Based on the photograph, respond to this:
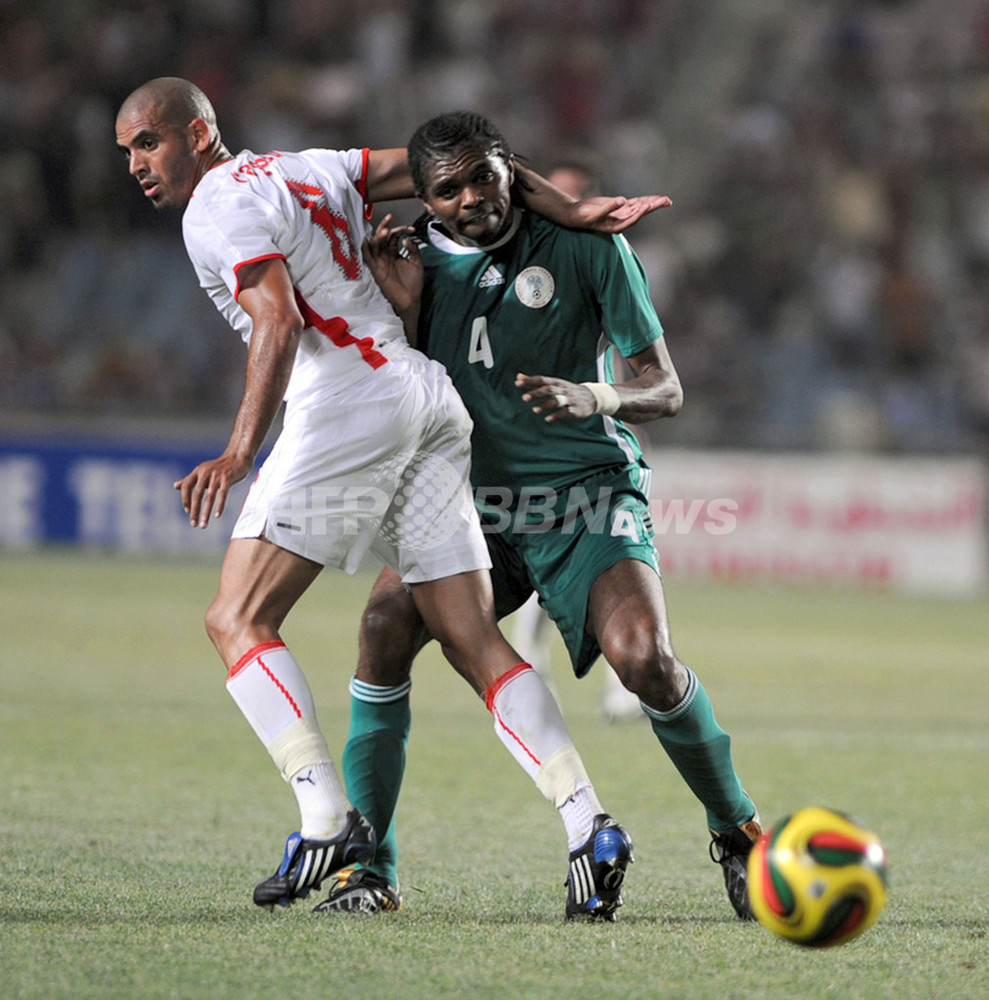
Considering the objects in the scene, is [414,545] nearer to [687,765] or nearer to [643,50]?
[687,765]

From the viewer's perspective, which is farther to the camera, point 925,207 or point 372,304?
point 925,207

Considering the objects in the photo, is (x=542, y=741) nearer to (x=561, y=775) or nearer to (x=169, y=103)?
(x=561, y=775)

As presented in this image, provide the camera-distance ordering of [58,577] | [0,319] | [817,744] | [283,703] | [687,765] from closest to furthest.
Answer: [283,703] < [687,765] < [817,744] < [58,577] < [0,319]

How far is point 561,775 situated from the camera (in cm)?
377

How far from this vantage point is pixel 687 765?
3.95m

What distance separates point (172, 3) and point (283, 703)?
46.2ft

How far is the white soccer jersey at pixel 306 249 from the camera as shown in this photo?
3.75 meters

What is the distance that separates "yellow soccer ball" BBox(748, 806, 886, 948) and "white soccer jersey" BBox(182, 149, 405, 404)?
155cm

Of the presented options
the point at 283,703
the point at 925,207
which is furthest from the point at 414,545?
the point at 925,207

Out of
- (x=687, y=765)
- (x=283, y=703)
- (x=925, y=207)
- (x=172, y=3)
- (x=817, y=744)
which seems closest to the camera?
(x=283, y=703)

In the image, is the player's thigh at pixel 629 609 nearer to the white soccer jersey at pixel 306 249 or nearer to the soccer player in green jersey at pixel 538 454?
the soccer player in green jersey at pixel 538 454

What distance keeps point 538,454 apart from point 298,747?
1075 mm

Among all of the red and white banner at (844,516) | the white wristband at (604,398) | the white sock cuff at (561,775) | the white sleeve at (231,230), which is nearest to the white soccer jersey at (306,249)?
the white sleeve at (231,230)

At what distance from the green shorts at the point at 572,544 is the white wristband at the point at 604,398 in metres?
0.34
